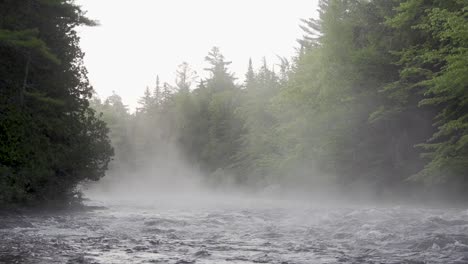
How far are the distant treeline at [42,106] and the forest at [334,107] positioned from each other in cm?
5

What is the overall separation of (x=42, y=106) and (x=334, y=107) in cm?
1613

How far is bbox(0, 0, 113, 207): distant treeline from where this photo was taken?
55.0 feet

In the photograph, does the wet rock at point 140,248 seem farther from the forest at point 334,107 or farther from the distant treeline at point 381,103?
the distant treeline at point 381,103

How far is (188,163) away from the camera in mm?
66312

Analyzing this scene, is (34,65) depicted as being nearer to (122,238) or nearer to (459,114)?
(122,238)

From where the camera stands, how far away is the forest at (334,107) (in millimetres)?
17906

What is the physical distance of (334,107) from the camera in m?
27.6

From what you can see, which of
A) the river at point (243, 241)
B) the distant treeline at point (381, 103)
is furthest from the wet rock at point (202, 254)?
the distant treeline at point (381, 103)

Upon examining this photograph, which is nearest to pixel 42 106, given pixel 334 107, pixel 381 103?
pixel 334 107

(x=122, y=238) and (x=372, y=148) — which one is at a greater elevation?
(x=372, y=148)

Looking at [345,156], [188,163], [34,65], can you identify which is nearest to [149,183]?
[188,163]

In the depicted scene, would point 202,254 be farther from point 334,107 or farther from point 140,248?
point 334,107

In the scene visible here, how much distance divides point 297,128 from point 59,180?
18.0 meters

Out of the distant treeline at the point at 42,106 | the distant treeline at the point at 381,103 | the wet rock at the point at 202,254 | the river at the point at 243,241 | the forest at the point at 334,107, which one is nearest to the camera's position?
the river at the point at 243,241
